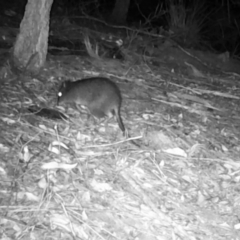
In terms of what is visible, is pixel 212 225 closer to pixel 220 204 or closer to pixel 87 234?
pixel 220 204

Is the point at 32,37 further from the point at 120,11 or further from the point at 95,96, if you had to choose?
the point at 120,11

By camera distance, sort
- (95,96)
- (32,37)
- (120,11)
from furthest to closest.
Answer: (120,11)
(32,37)
(95,96)

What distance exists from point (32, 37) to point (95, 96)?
1294 millimetres

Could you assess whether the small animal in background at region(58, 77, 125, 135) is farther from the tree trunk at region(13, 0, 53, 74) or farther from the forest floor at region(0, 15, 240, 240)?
the tree trunk at region(13, 0, 53, 74)

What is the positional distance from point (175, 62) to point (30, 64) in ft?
10.2

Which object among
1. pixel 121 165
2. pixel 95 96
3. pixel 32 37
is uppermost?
pixel 32 37

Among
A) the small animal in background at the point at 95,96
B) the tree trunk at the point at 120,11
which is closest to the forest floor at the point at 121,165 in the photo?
the small animal in background at the point at 95,96

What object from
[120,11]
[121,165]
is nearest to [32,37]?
[121,165]

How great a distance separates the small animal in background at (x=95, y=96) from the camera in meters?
4.46

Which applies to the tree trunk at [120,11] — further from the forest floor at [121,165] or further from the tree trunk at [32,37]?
the tree trunk at [32,37]

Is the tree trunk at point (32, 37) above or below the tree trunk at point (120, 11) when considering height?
above

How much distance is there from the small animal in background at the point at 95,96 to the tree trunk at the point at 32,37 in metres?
0.78

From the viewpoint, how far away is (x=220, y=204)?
3.51 meters

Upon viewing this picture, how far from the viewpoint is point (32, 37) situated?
5090 millimetres
